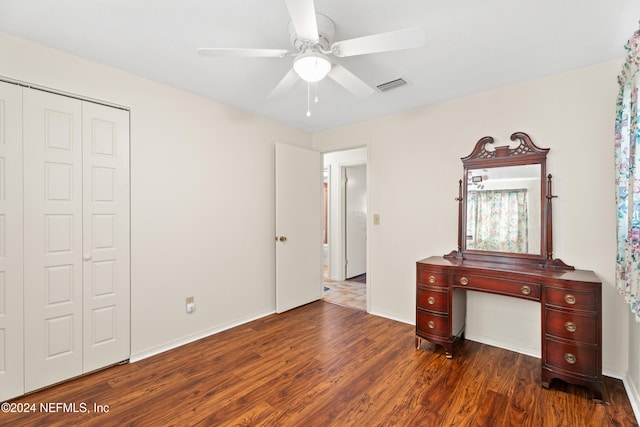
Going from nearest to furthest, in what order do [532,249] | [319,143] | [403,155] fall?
[532,249]
[403,155]
[319,143]

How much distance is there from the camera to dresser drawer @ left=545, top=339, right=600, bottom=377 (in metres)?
1.93

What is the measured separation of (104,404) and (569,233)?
3.59 meters

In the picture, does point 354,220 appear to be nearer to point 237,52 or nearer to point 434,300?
point 434,300

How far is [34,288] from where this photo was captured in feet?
6.63

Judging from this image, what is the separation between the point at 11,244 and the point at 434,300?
312 centimetres

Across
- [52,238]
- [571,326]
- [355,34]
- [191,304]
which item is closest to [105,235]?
[52,238]

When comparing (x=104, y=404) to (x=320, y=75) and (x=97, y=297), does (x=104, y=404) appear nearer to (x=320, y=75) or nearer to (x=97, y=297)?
(x=97, y=297)

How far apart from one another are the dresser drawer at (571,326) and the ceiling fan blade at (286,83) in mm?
2353

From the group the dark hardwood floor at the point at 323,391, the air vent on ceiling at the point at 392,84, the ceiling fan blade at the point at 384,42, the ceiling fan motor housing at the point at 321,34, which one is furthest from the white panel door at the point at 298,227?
the ceiling fan blade at the point at 384,42

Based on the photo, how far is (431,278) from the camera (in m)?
2.60

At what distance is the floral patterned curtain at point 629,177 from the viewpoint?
1.51m

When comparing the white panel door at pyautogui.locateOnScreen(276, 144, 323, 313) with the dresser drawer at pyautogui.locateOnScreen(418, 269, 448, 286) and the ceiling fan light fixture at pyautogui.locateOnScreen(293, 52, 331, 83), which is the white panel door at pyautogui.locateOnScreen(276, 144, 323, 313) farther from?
the ceiling fan light fixture at pyautogui.locateOnScreen(293, 52, 331, 83)

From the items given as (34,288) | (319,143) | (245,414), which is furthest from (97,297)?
(319,143)

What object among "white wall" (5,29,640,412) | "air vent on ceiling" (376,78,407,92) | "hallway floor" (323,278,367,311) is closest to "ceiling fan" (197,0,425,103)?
"air vent on ceiling" (376,78,407,92)
